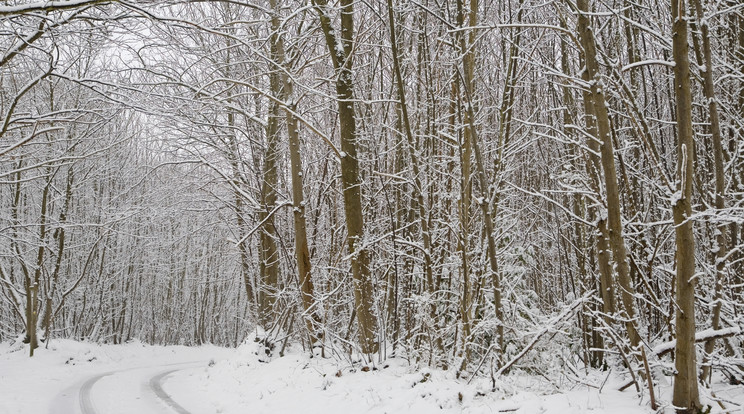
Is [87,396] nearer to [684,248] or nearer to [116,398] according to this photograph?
[116,398]

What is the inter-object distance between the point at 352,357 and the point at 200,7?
40.9ft

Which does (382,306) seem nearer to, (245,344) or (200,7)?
(245,344)

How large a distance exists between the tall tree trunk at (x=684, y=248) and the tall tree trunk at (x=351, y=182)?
4953mm

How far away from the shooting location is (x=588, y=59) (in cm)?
498

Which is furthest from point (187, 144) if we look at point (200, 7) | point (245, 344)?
point (245, 344)

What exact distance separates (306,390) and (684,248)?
5.96 meters

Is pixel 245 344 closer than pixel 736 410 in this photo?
No

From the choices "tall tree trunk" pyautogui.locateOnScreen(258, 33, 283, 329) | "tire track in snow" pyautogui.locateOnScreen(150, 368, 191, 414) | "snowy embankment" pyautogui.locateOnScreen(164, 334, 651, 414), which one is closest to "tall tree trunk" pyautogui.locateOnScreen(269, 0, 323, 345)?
"snowy embankment" pyautogui.locateOnScreen(164, 334, 651, 414)

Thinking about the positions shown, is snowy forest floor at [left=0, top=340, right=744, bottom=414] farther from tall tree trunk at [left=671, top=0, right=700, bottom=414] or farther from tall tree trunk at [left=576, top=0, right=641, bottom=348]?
tall tree trunk at [left=576, top=0, right=641, bottom=348]

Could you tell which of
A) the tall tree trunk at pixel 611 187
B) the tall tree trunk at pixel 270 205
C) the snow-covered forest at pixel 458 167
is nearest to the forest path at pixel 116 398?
the snow-covered forest at pixel 458 167

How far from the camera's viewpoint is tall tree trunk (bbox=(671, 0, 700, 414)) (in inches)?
163

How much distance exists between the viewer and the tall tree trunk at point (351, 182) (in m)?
8.65

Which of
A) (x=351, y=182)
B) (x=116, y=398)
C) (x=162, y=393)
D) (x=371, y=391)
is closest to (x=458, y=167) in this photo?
(x=351, y=182)

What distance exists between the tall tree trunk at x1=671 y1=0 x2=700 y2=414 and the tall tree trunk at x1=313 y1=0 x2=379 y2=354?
4.95 metres
